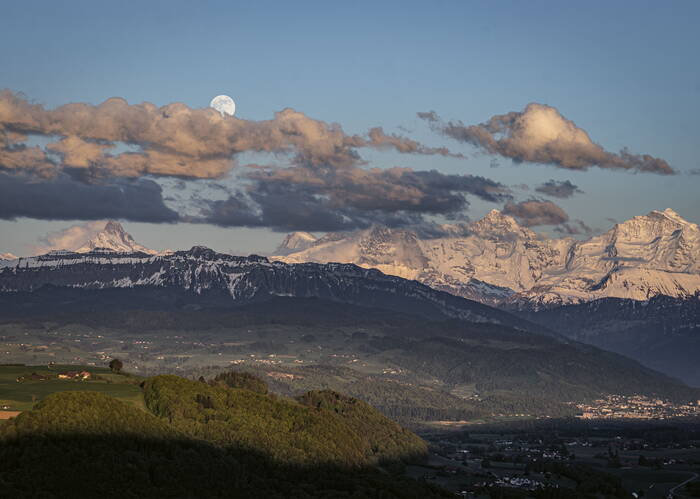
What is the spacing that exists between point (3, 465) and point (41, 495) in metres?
12.6

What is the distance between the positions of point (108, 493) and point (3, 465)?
19060mm

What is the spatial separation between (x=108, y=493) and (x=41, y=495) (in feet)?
41.6

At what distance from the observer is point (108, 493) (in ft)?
653

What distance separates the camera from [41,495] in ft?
626

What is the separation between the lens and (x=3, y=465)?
199000mm
